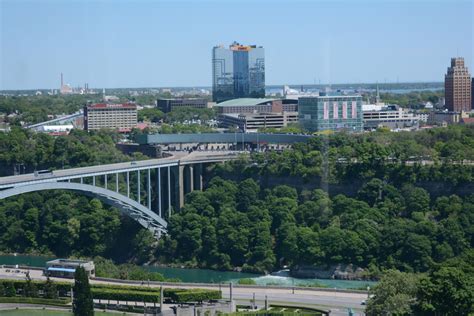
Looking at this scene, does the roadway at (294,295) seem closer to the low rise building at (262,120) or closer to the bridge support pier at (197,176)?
the bridge support pier at (197,176)

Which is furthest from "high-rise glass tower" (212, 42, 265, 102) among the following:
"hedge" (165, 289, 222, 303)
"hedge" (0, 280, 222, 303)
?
"hedge" (165, 289, 222, 303)

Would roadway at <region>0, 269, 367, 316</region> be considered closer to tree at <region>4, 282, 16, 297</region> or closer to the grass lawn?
tree at <region>4, 282, 16, 297</region>

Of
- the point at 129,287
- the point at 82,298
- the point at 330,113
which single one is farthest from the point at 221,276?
the point at 330,113

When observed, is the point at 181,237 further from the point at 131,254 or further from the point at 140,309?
the point at 140,309

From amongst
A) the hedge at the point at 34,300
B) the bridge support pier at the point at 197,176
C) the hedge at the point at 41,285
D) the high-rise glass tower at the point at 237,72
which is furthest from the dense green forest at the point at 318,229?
the high-rise glass tower at the point at 237,72

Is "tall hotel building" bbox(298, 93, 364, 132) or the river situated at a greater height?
"tall hotel building" bbox(298, 93, 364, 132)

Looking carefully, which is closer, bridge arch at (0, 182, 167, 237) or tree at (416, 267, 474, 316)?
tree at (416, 267, 474, 316)
